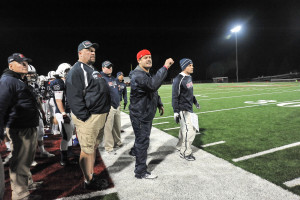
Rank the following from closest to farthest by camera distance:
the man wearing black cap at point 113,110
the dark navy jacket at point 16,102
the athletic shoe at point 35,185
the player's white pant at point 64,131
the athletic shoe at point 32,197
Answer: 1. the dark navy jacket at point 16,102
2. the athletic shoe at point 32,197
3. the athletic shoe at point 35,185
4. the player's white pant at point 64,131
5. the man wearing black cap at point 113,110

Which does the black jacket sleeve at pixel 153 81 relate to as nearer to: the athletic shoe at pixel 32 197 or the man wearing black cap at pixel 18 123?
the man wearing black cap at pixel 18 123

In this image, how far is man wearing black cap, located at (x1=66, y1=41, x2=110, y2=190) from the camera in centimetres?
273

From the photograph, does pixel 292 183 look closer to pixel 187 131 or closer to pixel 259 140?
pixel 187 131

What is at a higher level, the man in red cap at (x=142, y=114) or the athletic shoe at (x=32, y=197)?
the man in red cap at (x=142, y=114)

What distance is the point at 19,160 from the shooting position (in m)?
2.66

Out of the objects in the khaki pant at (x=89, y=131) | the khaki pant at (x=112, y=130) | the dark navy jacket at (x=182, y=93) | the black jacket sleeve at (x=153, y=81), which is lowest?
the khaki pant at (x=112, y=130)

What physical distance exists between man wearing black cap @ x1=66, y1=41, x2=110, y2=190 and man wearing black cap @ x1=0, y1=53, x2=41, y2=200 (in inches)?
22.9

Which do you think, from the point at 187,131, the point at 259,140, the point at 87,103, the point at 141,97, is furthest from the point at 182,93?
the point at 259,140

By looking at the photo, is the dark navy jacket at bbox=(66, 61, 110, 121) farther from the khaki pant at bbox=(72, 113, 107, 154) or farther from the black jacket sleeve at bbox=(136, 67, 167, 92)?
the black jacket sleeve at bbox=(136, 67, 167, 92)

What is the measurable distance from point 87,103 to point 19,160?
46.2 inches

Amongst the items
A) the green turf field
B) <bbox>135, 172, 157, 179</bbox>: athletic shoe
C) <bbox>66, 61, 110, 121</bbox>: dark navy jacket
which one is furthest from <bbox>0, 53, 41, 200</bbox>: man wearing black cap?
the green turf field

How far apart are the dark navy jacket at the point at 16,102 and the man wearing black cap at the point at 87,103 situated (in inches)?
21.8

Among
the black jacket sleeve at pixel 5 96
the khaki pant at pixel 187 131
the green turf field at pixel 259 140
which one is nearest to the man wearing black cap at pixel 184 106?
the khaki pant at pixel 187 131

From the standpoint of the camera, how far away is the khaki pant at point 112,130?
469 centimetres
